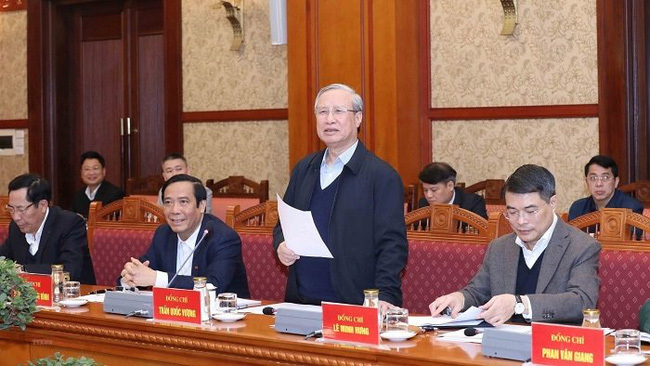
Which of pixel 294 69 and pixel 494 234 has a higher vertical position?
pixel 294 69

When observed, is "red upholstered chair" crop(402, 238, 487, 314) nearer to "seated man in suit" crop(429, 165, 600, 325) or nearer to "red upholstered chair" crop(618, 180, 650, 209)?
"seated man in suit" crop(429, 165, 600, 325)

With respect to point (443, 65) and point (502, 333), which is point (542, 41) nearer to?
point (443, 65)

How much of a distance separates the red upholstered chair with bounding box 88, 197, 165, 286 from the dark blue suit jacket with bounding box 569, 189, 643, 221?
2.47m

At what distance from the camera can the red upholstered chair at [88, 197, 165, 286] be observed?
502 cm

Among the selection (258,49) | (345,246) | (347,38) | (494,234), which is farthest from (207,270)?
(258,49)

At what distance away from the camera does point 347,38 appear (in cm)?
714

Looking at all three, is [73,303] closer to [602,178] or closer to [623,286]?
[623,286]

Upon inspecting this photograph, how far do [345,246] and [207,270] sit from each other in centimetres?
71

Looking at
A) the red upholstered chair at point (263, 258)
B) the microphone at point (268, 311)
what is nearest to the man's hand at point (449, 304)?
the microphone at point (268, 311)

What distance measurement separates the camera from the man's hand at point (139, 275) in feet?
12.0

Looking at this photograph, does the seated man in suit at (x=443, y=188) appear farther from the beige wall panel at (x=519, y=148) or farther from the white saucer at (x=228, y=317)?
the white saucer at (x=228, y=317)

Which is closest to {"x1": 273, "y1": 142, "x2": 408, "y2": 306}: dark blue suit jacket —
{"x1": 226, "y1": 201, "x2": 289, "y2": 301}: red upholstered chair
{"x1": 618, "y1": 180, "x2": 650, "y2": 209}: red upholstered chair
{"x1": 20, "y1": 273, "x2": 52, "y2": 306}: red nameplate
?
{"x1": 20, "y1": 273, "x2": 52, "y2": 306}: red nameplate

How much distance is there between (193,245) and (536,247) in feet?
4.63

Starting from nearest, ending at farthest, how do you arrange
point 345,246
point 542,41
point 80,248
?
point 345,246, point 80,248, point 542,41
